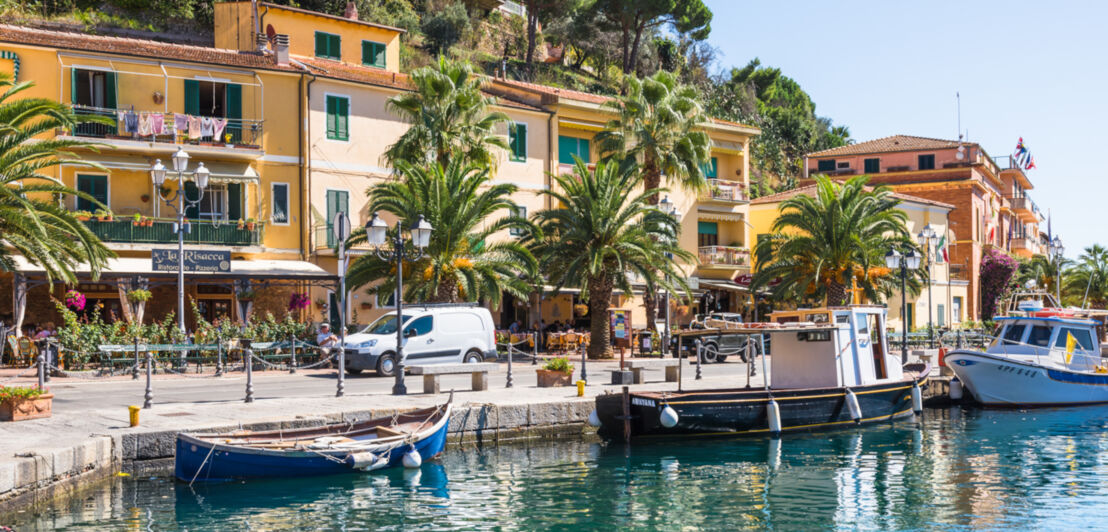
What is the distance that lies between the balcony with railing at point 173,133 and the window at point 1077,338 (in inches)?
998

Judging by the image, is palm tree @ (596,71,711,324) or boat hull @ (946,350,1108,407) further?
palm tree @ (596,71,711,324)

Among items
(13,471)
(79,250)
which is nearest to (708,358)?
(79,250)

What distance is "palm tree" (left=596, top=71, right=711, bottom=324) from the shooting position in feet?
124

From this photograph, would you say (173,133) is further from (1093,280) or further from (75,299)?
(1093,280)

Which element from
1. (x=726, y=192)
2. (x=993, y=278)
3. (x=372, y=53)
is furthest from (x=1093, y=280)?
(x=372, y=53)

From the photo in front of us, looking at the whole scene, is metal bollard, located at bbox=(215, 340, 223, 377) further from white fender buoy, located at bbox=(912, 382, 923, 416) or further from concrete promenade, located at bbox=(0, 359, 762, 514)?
white fender buoy, located at bbox=(912, 382, 923, 416)

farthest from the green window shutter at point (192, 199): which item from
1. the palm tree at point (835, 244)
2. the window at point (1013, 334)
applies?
the window at point (1013, 334)

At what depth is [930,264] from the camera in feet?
175

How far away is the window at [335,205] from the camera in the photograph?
120ft

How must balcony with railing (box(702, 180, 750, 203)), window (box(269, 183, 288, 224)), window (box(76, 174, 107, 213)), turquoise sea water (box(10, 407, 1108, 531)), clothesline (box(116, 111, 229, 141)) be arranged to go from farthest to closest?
balcony with railing (box(702, 180, 750, 203)) < window (box(269, 183, 288, 224)) < clothesline (box(116, 111, 229, 141)) < window (box(76, 174, 107, 213)) < turquoise sea water (box(10, 407, 1108, 531))

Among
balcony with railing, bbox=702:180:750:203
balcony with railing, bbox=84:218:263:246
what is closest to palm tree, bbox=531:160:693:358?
balcony with railing, bbox=84:218:263:246

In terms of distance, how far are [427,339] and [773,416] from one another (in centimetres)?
1014

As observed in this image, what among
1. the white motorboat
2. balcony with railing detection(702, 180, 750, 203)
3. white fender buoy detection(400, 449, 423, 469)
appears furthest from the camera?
balcony with railing detection(702, 180, 750, 203)

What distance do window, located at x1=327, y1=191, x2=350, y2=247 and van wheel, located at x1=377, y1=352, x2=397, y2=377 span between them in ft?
33.7
